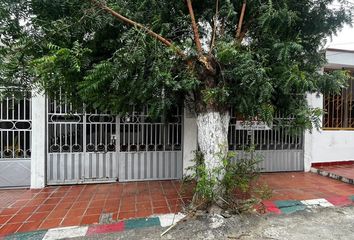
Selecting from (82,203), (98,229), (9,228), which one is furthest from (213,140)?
(9,228)

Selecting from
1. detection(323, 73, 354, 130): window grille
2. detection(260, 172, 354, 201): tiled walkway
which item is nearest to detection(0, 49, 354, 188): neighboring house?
detection(260, 172, 354, 201): tiled walkway

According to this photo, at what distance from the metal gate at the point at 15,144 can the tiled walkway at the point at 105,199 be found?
0.94 ft

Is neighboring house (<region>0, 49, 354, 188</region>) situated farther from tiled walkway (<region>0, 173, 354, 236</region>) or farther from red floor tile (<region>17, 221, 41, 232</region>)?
red floor tile (<region>17, 221, 41, 232</region>)

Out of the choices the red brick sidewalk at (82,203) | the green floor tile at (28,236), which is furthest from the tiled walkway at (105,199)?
the green floor tile at (28,236)

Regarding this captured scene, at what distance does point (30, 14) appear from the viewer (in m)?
3.37

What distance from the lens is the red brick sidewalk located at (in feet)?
11.8

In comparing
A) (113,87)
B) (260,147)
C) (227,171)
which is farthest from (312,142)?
(113,87)

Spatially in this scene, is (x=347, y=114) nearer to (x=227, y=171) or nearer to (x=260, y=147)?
(x=260, y=147)

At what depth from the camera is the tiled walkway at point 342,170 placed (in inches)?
235

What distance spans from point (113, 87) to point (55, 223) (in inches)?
85.8

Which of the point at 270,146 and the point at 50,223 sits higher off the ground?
the point at 270,146

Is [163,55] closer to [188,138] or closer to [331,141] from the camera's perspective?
[188,138]

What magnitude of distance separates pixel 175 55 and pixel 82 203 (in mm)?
3037

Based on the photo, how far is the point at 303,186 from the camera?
5219 mm
